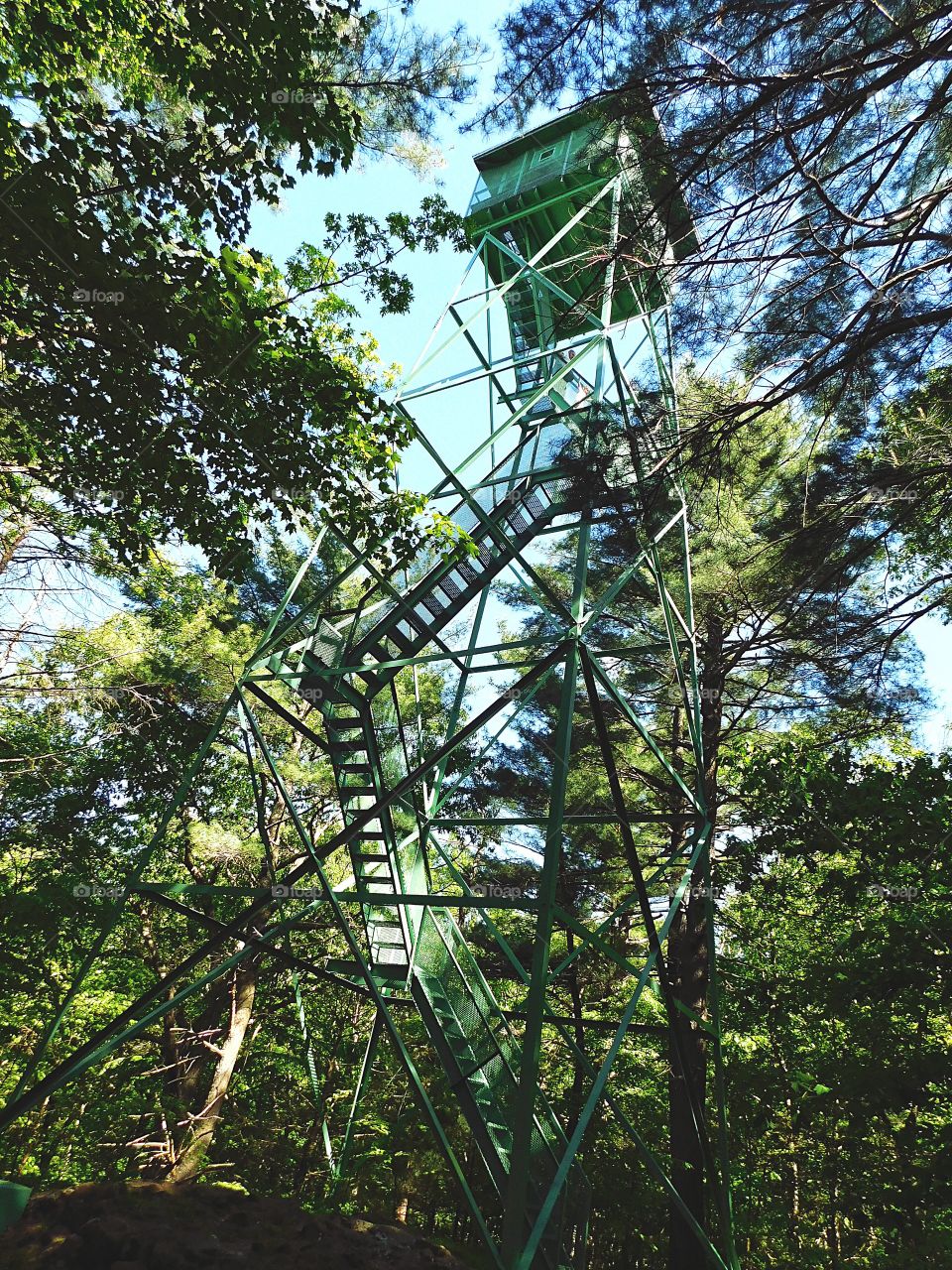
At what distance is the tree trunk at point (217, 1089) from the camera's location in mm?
11164

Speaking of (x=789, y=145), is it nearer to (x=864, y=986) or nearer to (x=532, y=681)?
(x=532, y=681)

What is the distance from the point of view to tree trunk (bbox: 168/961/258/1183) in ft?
36.6

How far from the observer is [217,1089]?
11688 millimetres

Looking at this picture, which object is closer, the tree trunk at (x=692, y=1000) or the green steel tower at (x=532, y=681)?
the green steel tower at (x=532, y=681)

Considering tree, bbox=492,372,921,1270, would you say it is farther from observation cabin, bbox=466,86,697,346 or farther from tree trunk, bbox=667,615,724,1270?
observation cabin, bbox=466,86,697,346

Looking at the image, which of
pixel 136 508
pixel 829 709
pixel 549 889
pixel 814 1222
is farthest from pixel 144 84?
pixel 814 1222

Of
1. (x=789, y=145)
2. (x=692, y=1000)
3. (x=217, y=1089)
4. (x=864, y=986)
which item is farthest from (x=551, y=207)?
(x=217, y=1089)

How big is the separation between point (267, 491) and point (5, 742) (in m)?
8.21

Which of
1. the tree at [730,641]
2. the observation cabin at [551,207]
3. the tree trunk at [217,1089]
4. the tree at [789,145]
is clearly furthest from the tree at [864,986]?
the tree trunk at [217,1089]

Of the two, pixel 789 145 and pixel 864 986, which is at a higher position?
pixel 789 145

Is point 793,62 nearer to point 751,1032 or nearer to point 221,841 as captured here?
point 221,841

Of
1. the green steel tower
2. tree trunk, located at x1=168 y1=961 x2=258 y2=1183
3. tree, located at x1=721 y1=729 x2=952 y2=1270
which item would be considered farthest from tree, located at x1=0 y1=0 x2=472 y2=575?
tree trunk, located at x1=168 y1=961 x2=258 y2=1183

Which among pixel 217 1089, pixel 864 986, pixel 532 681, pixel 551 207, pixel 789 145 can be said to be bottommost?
pixel 217 1089

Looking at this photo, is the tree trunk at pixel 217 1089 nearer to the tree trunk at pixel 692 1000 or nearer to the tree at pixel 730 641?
the tree at pixel 730 641
